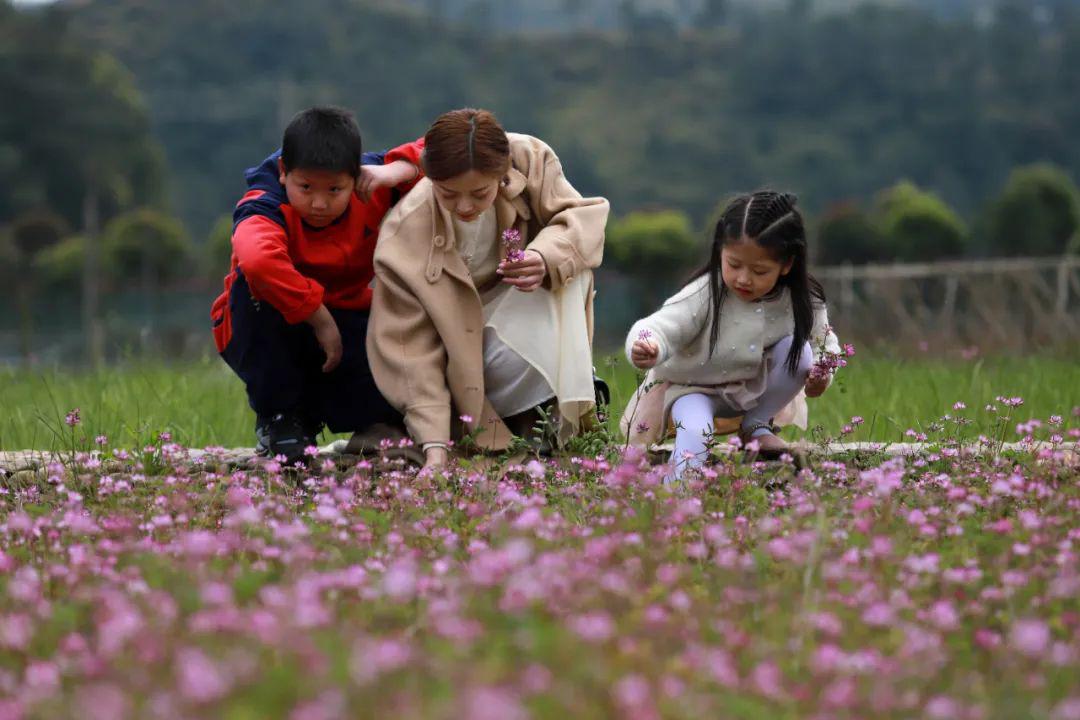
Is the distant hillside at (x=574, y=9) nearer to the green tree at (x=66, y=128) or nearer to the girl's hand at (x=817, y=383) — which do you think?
the green tree at (x=66, y=128)

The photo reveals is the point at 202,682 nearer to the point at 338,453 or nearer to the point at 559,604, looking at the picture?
the point at 559,604

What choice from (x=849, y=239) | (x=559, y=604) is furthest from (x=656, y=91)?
(x=559, y=604)

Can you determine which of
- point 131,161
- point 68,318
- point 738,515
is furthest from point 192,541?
point 131,161

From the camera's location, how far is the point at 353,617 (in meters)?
2.45

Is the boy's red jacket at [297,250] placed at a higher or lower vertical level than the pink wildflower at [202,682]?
higher

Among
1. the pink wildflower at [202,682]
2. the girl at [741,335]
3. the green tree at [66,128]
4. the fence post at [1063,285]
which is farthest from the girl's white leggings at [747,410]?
the green tree at [66,128]

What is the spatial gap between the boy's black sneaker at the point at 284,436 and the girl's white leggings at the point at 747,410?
1.28m

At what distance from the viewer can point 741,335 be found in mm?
4617

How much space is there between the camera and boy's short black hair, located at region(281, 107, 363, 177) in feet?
14.2

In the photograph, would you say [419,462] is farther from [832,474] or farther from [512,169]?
[832,474]

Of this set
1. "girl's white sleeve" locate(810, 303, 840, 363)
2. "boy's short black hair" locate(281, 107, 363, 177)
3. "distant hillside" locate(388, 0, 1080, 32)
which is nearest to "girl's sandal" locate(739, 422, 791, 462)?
"girl's white sleeve" locate(810, 303, 840, 363)

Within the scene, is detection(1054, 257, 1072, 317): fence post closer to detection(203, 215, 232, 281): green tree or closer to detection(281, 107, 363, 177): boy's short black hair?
detection(281, 107, 363, 177): boy's short black hair

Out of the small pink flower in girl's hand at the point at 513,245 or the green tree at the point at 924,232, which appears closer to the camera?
the small pink flower in girl's hand at the point at 513,245

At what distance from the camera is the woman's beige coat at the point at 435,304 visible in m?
4.58
